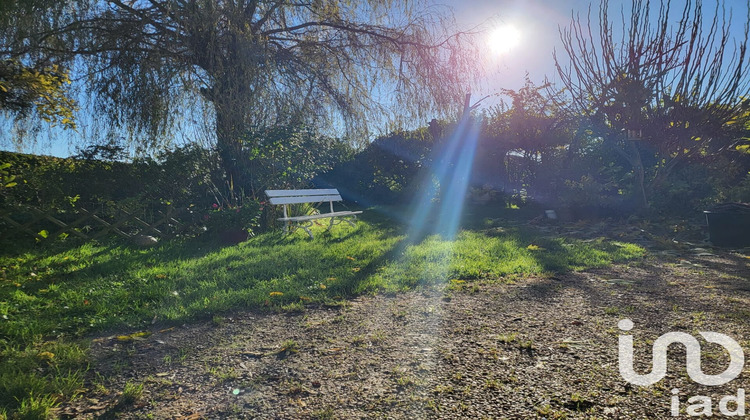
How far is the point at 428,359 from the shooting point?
209cm

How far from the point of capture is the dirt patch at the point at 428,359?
164 centimetres

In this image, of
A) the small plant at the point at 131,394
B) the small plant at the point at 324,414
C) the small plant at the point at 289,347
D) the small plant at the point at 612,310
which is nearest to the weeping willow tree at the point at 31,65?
the small plant at the point at 131,394

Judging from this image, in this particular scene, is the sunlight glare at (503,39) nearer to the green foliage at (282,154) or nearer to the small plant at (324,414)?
the green foliage at (282,154)

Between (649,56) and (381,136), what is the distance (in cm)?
747

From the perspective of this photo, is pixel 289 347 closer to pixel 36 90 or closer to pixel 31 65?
pixel 36 90

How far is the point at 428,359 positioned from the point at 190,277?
278cm

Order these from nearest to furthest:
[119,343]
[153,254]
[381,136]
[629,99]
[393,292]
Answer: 1. [119,343]
2. [393,292]
3. [153,254]
4. [381,136]
5. [629,99]

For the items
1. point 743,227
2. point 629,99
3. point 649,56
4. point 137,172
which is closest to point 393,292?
point 137,172

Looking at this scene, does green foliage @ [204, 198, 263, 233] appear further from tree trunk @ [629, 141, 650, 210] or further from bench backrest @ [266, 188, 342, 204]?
tree trunk @ [629, 141, 650, 210]

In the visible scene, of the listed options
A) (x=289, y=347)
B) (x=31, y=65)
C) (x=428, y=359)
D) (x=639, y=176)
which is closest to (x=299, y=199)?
(x=31, y=65)

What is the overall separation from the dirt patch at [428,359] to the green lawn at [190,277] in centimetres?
25

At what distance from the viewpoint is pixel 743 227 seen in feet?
19.3

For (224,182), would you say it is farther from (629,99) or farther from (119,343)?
(629,99)

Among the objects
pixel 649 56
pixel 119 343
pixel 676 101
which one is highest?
pixel 649 56
